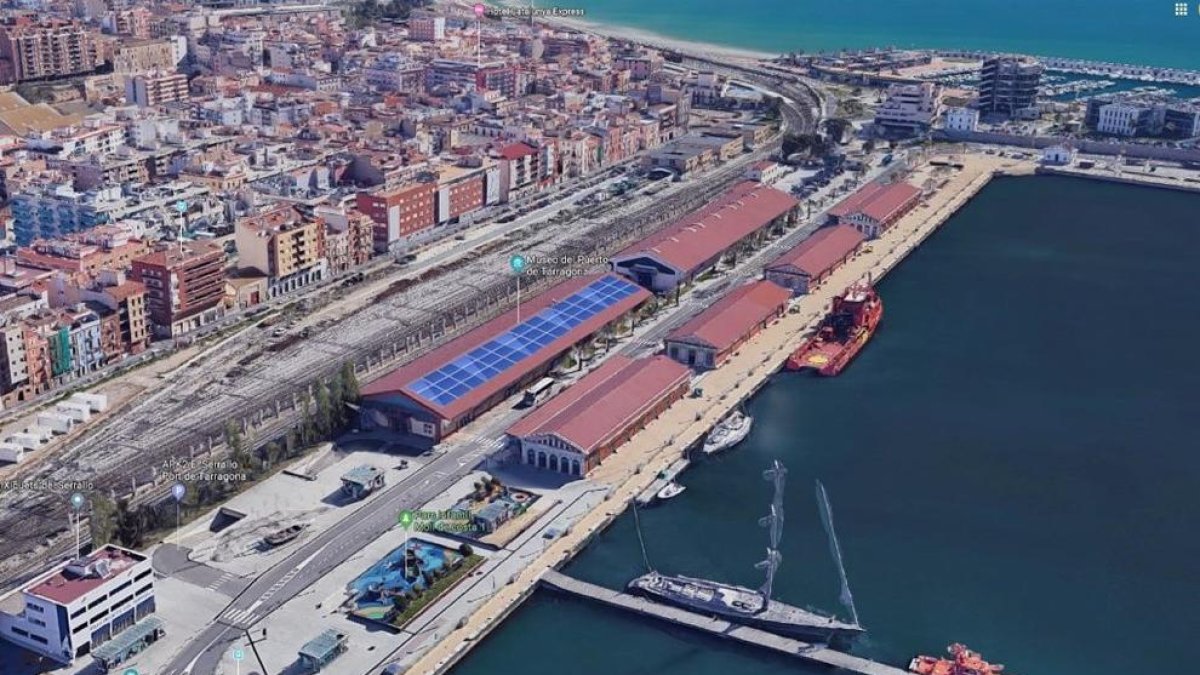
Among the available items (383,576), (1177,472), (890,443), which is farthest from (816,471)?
(383,576)

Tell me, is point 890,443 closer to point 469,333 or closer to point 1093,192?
point 469,333

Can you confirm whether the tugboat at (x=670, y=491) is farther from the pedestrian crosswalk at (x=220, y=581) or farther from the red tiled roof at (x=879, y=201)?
the red tiled roof at (x=879, y=201)

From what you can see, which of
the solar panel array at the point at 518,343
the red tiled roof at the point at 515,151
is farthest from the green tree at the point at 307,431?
the red tiled roof at the point at 515,151

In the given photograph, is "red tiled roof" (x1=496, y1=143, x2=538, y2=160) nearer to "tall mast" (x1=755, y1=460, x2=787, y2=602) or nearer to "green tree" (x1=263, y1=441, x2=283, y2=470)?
"green tree" (x1=263, y1=441, x2=283, y2=470)

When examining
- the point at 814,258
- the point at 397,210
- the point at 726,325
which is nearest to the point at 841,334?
the point at 726,325

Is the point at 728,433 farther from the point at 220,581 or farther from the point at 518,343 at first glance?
the point at 220,581

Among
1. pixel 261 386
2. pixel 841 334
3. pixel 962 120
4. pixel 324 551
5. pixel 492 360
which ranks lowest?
pixel 324 551
